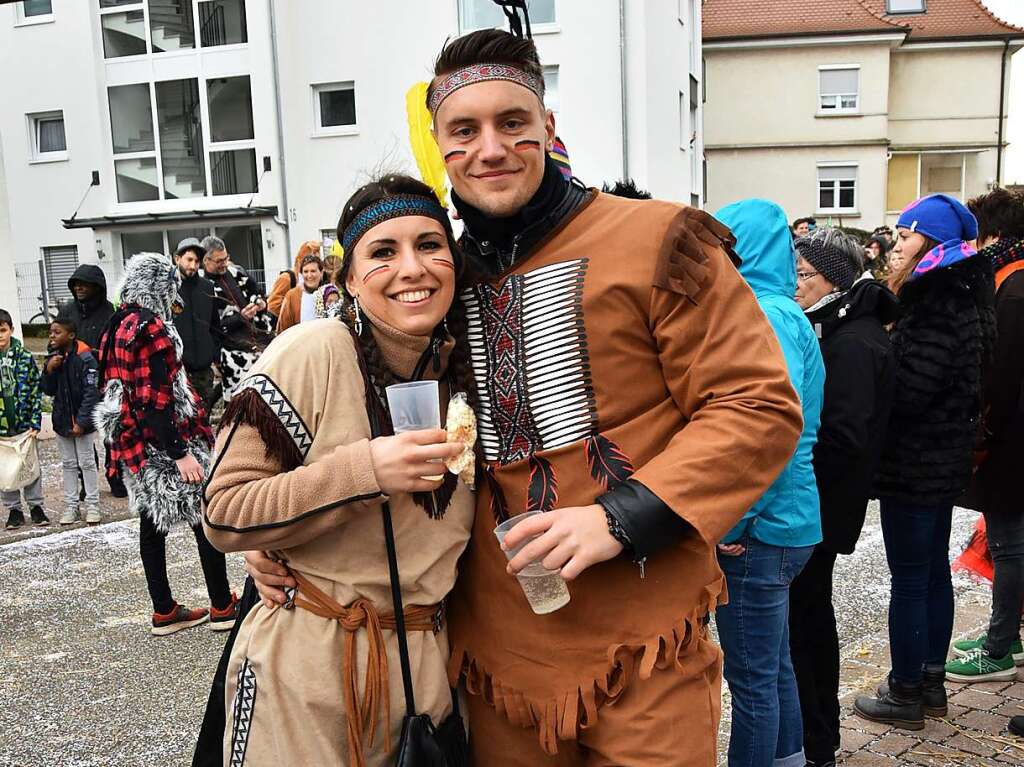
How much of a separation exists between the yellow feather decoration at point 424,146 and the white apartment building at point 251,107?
53.3 feet

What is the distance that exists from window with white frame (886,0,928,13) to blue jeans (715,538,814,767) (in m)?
32.9

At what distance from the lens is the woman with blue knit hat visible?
11.7ft

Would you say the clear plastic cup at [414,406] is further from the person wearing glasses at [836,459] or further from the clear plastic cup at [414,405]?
the person wearing glasses at [836,459]

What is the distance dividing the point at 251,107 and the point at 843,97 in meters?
18.5

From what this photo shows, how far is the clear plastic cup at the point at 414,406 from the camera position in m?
1.76

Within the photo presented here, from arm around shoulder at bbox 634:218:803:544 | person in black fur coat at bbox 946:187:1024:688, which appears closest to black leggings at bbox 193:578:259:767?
arm around shoulder at bbox 634:218:803:544

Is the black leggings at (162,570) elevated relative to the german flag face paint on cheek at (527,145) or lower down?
lower down

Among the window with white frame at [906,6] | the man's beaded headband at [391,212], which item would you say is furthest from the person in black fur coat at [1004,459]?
the window with white frame at [906,6]

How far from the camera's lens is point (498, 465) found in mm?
1998

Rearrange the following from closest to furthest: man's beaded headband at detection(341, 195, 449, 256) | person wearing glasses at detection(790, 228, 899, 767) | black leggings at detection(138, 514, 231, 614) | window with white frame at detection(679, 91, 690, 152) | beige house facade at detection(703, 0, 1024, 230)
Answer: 1. man's beaded headband at detection(341, 195, 449, 256)
2. person wearing glasses at detection(790, 228, 899, 767)
3. black leggings at detection(138, 514, 231, 614)
4. window with white frame at detection(679, 91, 690, 152)
5. beige house facade at detection(703, 0, 1024, 230)

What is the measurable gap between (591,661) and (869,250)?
1012 centimetres

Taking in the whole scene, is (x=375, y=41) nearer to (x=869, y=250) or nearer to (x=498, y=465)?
(x=869, y=250)

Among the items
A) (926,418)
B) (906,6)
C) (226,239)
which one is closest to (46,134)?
(226,239)

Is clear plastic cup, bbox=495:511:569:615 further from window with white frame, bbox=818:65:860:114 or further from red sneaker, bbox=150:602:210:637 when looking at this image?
window with white frame, bbox=818:65:860:114
